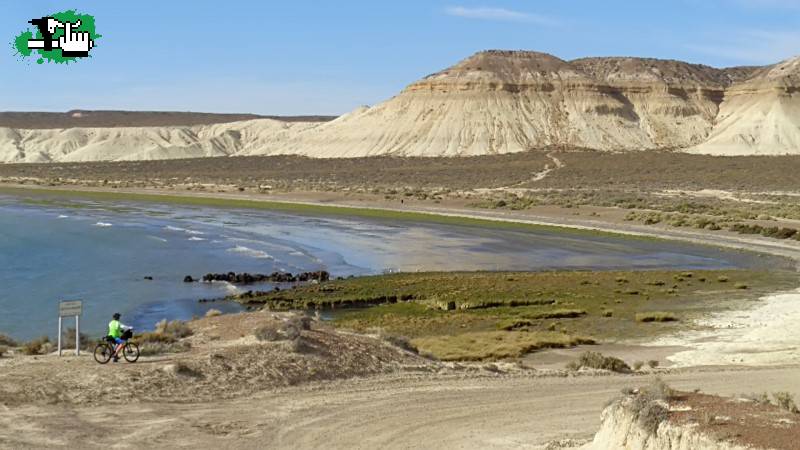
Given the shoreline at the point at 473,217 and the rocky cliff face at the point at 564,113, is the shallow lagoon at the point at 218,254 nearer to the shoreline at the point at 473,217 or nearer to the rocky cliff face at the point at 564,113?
the shoreline at the point at 473,217

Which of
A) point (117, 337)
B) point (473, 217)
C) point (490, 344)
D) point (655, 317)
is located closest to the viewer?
point (117, 337)

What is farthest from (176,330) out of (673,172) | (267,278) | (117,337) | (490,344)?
(673,172)

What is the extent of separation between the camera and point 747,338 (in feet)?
98.7

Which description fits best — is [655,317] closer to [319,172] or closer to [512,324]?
[512,324]

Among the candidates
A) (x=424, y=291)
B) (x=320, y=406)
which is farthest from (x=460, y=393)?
(x=424, y=291)

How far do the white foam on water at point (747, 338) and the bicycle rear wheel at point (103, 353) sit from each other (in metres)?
14.2

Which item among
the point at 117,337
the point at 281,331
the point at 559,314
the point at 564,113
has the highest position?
the point at 564,113

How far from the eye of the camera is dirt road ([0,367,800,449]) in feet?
53.5

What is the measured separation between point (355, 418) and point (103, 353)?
228 inches

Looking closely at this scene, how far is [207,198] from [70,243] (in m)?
42.5

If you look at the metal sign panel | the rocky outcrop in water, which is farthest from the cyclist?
the rocky outcrop in water

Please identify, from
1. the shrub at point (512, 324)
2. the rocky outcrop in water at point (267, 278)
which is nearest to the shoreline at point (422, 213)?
the shrub at point (512, 324)

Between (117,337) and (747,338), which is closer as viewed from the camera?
(117,337)

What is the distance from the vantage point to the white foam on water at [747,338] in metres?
26.9
